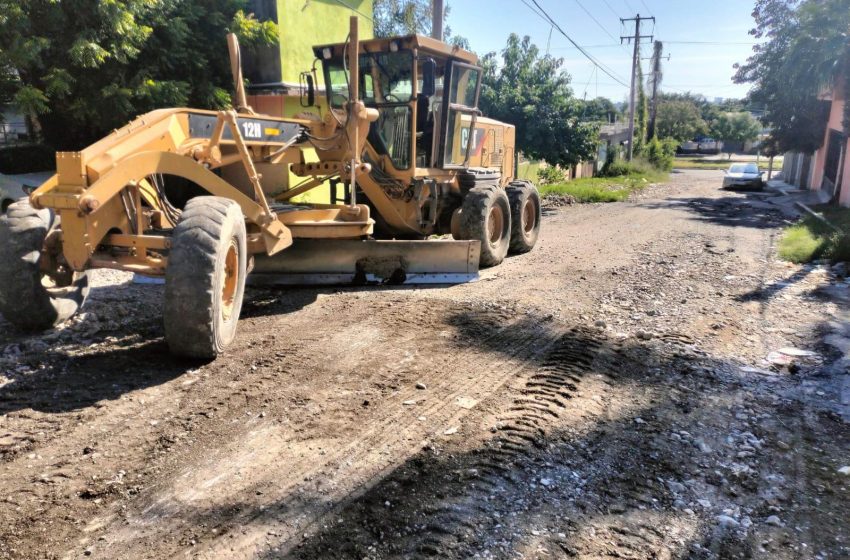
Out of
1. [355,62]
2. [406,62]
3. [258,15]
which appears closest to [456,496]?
[355,62]

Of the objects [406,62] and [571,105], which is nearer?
[406,62]

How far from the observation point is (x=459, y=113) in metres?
9.14

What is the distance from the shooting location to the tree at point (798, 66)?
16.9 metres

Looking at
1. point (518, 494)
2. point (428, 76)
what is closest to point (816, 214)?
point (428, 76)

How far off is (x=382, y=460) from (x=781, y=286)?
699 centimetres

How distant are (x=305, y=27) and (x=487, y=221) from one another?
8.58 m

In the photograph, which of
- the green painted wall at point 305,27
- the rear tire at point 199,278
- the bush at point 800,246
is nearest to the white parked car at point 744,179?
the bush at point 800,246

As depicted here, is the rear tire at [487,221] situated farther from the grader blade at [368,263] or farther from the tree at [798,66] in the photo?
the tree at [798,66]

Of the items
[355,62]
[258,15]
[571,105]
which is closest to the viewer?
[355,62]

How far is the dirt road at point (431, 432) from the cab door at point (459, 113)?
271cm

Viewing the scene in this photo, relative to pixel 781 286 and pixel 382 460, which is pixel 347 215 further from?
pixel 781 286

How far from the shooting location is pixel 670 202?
70.5 feet

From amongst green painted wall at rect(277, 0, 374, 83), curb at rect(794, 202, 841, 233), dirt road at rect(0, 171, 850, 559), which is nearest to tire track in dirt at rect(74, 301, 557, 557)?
dirt road at rect(0, 171, 850, 559)

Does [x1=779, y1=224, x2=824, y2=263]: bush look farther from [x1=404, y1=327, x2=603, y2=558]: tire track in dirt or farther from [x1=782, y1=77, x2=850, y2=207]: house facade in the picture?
[x1=782, y1=77, x2=850, y2=207]: house facade
